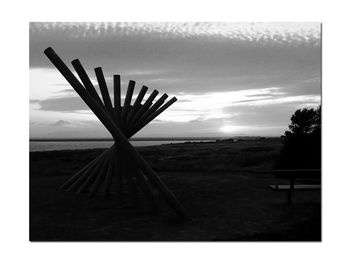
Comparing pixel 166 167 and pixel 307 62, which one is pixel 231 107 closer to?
pixel 307 62

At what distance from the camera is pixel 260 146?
9.88 m

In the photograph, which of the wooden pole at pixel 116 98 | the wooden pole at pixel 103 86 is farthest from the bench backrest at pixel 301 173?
the wooden pole at pixel 103 86

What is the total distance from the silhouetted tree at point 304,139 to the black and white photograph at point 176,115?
1.3 inches

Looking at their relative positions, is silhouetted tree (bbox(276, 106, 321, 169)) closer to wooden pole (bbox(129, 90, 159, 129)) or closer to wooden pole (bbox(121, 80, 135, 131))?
wooden pole (bbox(129, 90, 159, 129))

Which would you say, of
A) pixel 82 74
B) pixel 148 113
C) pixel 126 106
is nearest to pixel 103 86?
pixel 126 106

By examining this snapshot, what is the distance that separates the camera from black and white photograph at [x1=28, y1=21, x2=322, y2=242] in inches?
249

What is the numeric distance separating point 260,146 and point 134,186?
13.5 feet

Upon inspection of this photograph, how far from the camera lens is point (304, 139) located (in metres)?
8.47

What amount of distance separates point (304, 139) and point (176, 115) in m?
3.12

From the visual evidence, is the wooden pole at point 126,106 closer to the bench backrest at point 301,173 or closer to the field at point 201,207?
the field at point 201,207

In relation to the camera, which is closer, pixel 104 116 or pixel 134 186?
pixel 104 116

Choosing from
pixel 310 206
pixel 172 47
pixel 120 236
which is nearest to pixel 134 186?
pixel 120 236

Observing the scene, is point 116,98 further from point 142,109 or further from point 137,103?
Answer: point 142,109

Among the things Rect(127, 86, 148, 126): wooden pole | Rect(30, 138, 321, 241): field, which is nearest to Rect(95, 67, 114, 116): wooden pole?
Rect(127, 86, 148, 126): wooden pole
